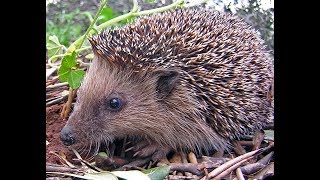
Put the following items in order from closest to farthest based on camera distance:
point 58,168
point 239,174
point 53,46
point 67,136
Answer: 1. point 58,168
2. point 239,174
3. point 67,136
4. point 53,46

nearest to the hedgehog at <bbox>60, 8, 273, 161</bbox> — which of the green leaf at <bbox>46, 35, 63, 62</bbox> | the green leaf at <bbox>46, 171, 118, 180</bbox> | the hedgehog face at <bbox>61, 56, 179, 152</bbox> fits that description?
the hedgehog face at <bbox>61, 56, 179, 152</bbox>

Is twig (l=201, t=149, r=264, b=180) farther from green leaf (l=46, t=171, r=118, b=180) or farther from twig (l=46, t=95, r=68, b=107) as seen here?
twig (l=46, t=95, r=68, b=107)

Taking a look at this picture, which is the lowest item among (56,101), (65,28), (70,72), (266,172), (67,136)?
(266,172)

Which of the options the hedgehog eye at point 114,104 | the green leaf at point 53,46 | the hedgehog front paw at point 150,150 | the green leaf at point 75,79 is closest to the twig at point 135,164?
the hedgehog front paw at point 150,150

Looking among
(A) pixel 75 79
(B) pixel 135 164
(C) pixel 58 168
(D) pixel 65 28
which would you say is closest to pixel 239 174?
Result: (B) pixel 135 164

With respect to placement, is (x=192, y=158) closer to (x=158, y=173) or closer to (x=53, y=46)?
(x=158, y=173)

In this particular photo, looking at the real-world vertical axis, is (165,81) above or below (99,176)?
above
